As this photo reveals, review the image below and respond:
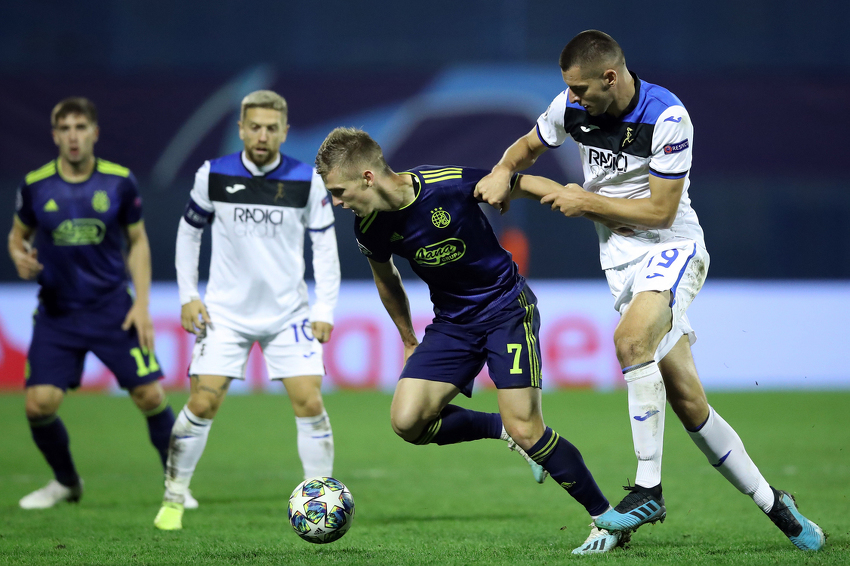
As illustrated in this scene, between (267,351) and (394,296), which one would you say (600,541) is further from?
(267,351)

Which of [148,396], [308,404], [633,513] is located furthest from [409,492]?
[633,513]

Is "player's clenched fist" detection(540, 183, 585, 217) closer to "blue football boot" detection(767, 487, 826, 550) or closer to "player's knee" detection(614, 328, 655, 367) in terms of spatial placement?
"player's knee" detection(614, 328, 655, 367)

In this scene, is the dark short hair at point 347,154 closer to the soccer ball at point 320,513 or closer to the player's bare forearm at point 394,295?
the player's bare forearm at point 394,295

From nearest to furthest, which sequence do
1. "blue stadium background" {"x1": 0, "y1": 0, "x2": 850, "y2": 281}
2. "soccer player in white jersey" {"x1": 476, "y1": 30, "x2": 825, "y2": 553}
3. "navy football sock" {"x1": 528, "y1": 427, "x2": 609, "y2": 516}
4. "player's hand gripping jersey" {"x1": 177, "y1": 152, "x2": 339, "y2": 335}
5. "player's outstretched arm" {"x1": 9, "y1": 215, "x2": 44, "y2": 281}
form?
"soccer player in white jersey" {"x1": 476, "y1": 30, "x2": 825, "y2": 553} < "navy football sock" {"x1": 528, "y1": 427, "x2": 609, "y2": 516} < "player's hand gripping jersey" {"x1": 177, "y1": 152, "x2": 339, "y2": 335} < "player's outstretched arm" {"x1": 9, "y1": 215, "x2": 44, "y2": 281} < "blue stadium background" {"x1": 0, "y1": 0, "x2": 850, "y2": 281}

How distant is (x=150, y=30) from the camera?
14570mm

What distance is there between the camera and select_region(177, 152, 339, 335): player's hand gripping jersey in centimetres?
532

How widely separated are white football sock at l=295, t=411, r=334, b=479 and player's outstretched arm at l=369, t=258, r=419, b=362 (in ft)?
2.63

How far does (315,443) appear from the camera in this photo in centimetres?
539

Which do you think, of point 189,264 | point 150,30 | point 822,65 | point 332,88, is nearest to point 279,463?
point 189,264

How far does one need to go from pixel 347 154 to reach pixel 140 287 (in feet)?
7.37

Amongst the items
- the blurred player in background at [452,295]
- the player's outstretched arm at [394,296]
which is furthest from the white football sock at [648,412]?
the player's outstretched arm at [394,296]

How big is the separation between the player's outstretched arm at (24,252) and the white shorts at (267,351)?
1.12 metres

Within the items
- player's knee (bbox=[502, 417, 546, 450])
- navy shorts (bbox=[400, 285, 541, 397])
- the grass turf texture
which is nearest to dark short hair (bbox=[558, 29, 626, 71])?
navy shorts (bbox=[400, 285, 541, 397])

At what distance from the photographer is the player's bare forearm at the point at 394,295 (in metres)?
4.66
